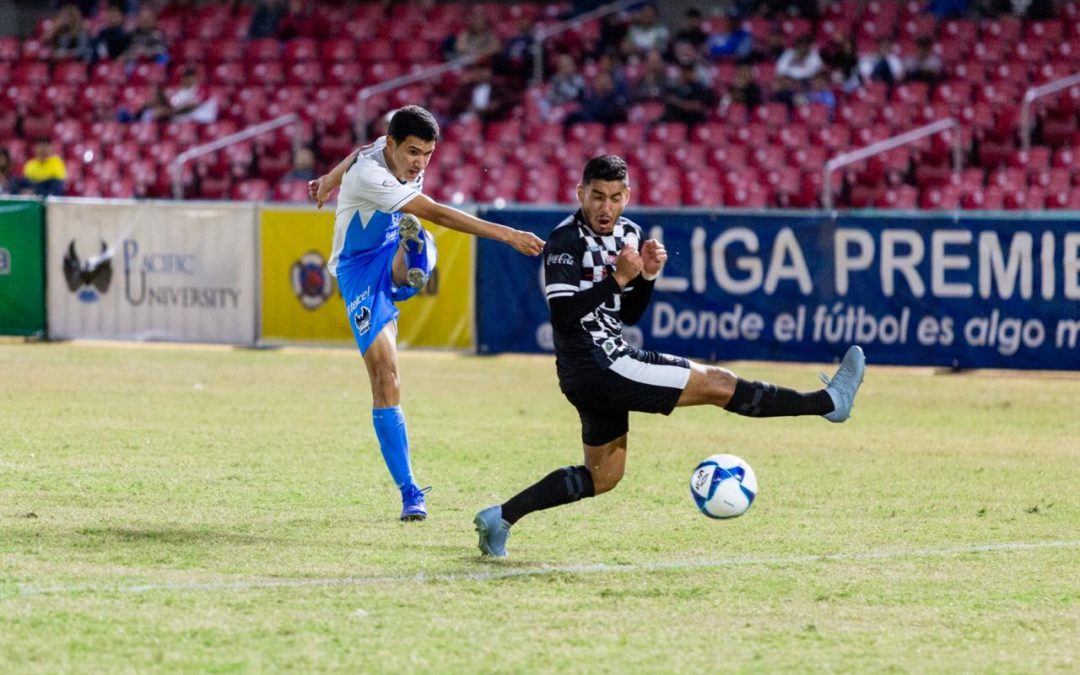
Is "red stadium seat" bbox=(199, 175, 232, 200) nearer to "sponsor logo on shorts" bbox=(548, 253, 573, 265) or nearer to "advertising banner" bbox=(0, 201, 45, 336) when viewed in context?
"advertising banner" bbox=(0, 201, 45, 336)

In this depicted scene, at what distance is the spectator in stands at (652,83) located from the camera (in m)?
24.5

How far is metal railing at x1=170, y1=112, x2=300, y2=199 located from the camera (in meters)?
25.4

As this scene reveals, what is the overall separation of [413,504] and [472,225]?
1.70 m

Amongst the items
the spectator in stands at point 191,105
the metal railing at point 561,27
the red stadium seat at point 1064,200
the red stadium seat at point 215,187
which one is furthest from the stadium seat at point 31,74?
the red stadium seat at point 1064,200

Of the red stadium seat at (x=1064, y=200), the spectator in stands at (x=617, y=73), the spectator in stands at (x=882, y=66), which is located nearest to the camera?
the red stadium seat at (x=1064, y=200)

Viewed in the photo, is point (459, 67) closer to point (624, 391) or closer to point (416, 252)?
point (416, 252)

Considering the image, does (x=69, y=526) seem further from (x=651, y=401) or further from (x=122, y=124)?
(x=122, y=124)

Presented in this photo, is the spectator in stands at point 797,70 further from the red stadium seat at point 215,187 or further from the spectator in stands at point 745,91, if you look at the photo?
the red stadium seat at point 215,187

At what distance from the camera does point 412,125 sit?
912cm

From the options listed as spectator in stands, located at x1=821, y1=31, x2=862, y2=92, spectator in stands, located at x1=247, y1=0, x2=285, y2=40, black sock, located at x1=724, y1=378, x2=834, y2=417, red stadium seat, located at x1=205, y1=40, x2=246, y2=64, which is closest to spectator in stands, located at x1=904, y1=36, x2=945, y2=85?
spectator in stands, located at x1=821, y1=31, x2=862, y2=92

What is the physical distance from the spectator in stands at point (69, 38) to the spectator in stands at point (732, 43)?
11107 millimetres

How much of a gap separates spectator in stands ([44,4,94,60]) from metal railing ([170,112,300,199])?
14.6ft

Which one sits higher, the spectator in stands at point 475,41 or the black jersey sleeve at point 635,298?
the spectator in stands at point 475,41

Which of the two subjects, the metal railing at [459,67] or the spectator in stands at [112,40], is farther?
the spectator in stands at [112,40]
